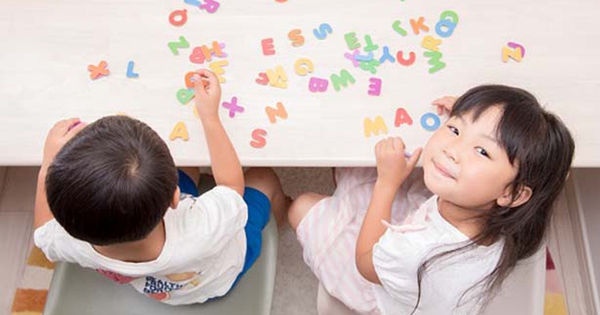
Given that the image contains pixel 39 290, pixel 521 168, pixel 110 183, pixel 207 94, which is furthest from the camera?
pixel 39 290

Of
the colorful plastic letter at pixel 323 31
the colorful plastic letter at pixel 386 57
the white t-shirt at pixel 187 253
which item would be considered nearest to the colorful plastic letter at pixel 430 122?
the colorful plastic letter at pixel 386 57

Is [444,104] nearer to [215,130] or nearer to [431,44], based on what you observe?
[431,44]

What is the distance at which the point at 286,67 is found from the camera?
1139mm

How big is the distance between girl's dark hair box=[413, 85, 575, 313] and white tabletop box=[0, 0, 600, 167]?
10 cm

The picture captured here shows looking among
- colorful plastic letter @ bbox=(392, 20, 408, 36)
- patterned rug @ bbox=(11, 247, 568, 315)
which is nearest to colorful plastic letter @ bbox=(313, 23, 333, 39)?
colorful plastic letter @ bbox=(392, 20, 408, 36)

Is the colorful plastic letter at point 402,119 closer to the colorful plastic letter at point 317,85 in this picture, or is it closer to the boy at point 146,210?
the colorful plastic letter at point 317,85

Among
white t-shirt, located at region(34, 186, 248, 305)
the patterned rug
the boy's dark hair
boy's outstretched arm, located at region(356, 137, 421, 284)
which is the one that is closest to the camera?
the boy's dark hair

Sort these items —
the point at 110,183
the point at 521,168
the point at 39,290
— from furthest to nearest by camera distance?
1. the point at 39,290
2. the point at 521,168
3. the point at 110,183

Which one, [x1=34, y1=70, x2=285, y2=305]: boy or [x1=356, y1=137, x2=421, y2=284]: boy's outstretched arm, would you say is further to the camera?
[x1=356, y1=137, x2=421, y2=284]: boy's outstretched arm

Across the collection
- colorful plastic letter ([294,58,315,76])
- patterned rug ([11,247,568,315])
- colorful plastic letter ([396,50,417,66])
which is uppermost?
colorful plastic letter ([396,50,417,66])

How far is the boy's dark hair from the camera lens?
0.83m

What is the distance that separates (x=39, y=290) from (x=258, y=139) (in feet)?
2.76

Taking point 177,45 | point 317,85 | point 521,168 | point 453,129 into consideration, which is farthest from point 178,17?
point 521,168

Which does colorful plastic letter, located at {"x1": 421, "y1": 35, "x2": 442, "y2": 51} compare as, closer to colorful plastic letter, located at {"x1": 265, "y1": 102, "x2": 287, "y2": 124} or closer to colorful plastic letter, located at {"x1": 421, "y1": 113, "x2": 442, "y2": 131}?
colorful plastic letter, located at {"x1": 421, "y1": 113, "x2": 442, "y2": 131}
